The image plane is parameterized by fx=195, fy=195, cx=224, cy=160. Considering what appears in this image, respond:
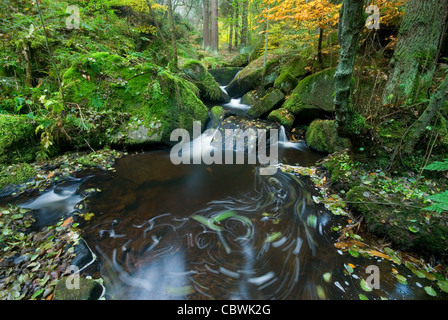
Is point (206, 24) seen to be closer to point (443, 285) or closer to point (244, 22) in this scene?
point (244, 22)

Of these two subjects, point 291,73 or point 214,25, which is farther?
point 214,25

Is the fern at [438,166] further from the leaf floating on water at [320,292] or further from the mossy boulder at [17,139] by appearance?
the mossy boulder at [17,139]

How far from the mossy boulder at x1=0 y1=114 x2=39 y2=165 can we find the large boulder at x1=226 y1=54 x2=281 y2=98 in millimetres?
8130

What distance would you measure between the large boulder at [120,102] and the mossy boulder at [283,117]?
353cm

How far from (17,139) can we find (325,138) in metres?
8.03

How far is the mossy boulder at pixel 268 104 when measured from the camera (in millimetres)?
8070

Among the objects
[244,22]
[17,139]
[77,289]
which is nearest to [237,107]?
[17,139]

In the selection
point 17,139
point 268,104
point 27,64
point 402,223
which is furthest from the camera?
point 268,104

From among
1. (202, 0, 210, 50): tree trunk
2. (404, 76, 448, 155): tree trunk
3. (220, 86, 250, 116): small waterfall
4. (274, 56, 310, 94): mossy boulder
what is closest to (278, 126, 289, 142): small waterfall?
(220, 86, 250, 116): small waterfall

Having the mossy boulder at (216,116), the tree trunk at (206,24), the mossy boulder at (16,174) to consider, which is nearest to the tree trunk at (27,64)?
the mossy boulder at (16,174)

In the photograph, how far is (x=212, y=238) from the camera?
3.22 m

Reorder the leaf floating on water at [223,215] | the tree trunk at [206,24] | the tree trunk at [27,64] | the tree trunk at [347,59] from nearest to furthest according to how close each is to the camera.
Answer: the tree trunk at [347,59], the leaf floating on water at [223,215], the tree trunk at [27,64], the tree trunk at [206,24]
